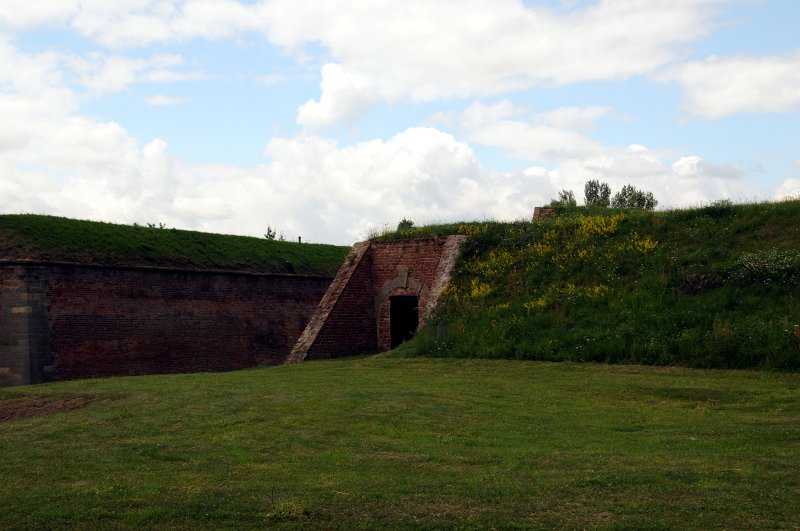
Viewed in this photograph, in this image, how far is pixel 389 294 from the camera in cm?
2352

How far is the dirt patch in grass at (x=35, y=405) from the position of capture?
497 inches

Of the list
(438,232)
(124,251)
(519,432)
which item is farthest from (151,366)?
(519,432)

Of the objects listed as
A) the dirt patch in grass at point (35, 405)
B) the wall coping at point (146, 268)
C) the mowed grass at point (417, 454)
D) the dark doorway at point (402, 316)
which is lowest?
the mowed grass at point (417, 454)

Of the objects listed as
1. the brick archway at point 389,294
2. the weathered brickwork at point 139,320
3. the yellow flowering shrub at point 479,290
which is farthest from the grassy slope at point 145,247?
the yellow flowering shrub at point 479,290

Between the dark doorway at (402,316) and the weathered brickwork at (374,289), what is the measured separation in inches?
9.0

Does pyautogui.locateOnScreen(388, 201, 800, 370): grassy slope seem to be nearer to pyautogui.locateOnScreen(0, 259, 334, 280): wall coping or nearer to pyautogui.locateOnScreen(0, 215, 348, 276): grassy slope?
pyautogui.locateOnScreen(0, 259, 334, 280): wall coping

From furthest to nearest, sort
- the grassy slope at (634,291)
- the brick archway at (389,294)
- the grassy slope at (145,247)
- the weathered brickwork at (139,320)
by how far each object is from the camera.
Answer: the brick archway at (389,294) < the grassy slope at (145,247) < the weathered brickwork at (139,320) < the grassy slope at (634,291)

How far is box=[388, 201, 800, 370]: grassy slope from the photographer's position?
15.8 meters

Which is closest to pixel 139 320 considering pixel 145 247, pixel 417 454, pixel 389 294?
pixel 145 247

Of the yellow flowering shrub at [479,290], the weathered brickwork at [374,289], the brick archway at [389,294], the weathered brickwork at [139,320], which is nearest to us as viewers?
the yellow flowering shrub at [479,290]

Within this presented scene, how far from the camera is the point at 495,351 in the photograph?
58.5 ft

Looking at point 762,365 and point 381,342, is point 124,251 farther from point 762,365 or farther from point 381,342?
point 762,365

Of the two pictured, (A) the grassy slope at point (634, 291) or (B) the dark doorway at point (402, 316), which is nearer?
(A) the grassy slope at point (634, 291)

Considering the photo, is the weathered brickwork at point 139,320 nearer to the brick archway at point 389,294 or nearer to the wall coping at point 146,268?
the wall coping at point 146,268
